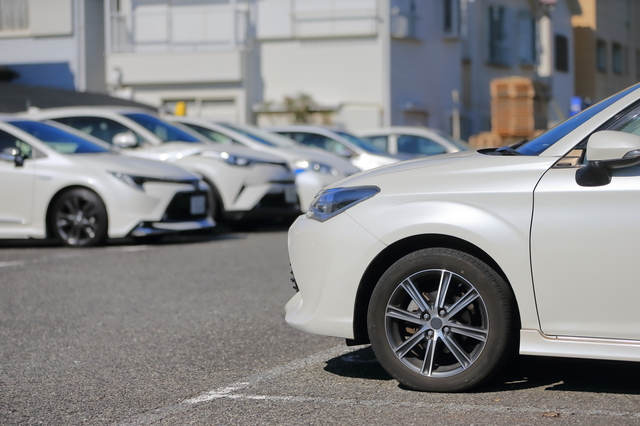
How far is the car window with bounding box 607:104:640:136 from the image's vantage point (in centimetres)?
441

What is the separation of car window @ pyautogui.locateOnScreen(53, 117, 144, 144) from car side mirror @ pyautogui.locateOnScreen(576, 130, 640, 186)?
31.8 feet

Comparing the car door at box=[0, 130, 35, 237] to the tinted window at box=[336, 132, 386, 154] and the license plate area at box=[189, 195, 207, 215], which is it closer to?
the license plate area at box=[189, 195, 207, 215]

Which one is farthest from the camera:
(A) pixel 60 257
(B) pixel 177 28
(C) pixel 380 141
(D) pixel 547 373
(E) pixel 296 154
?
(B) pixel 177 28

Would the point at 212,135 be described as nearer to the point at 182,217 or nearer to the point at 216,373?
the point at 182,217

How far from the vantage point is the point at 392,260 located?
4.62 m

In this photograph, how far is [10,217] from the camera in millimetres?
10914

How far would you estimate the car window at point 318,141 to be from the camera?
16.5 meters

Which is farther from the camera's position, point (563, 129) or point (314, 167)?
point (314, 167)

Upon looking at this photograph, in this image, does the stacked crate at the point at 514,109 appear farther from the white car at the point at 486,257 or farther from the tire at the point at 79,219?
the white car at the point at 486,257

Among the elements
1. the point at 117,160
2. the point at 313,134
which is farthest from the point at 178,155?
the point at 313,134

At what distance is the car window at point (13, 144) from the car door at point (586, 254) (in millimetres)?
7982

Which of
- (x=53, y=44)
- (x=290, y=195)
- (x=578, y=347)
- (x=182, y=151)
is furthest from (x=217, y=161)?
(x=53, y=44)

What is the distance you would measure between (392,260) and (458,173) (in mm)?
511

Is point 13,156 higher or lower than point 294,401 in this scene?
higher
